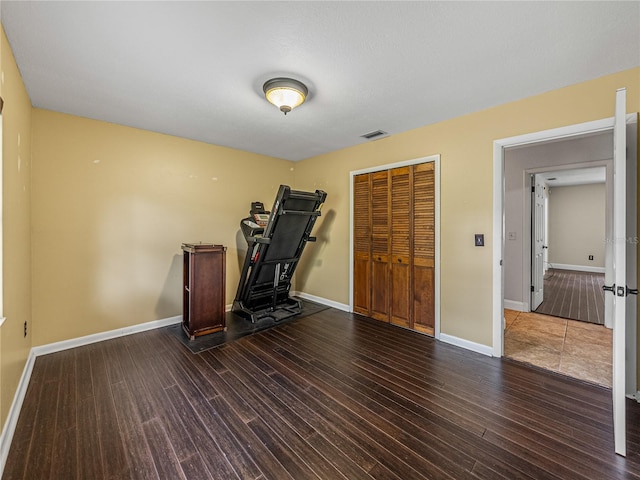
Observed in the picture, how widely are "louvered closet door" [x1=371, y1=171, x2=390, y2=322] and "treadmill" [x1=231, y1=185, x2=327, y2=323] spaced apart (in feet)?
2.62

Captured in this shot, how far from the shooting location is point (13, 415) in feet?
6.05

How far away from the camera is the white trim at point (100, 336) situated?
2.88 meters

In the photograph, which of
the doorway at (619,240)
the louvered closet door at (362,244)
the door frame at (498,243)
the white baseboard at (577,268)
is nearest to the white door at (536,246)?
the doorway at (619,240)

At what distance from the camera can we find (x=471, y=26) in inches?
67.6

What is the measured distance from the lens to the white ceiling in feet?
5.29

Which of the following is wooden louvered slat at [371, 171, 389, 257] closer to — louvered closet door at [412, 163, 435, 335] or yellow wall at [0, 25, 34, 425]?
louvered closet door at [412, 163, 435, 335]

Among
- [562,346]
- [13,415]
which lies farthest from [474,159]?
[13,415]

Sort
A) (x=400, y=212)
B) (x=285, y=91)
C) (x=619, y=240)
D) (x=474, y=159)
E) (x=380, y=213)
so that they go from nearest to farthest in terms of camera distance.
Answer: (x=619, y=240), (x=285, y=91), (x=474, y=159), (x=400, y=212), (x=380, y=213)

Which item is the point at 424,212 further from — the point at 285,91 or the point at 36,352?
the point at 36,352

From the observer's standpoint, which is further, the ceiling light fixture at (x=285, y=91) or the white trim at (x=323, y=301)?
the white trim at (x=323, y=301)

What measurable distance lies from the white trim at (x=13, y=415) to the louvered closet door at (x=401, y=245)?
11.9 feet

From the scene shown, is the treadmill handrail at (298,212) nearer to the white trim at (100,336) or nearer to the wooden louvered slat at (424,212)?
the wooden louvered slat at (424,212)

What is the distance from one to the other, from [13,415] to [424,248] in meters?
3.97

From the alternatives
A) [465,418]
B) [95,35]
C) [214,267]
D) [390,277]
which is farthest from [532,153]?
[95,35]
